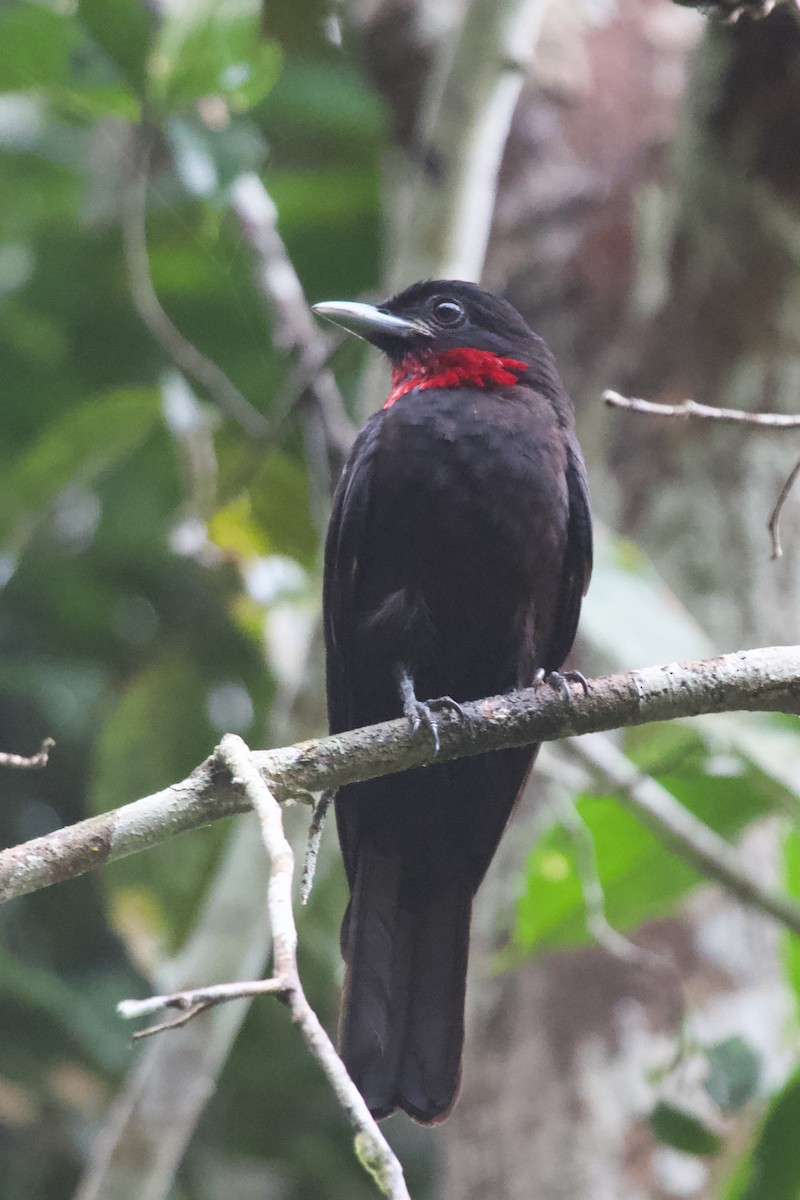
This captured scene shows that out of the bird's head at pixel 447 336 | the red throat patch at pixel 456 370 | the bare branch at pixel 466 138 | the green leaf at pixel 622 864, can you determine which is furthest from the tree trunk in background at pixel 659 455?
the red throat patch at pixel 456 370

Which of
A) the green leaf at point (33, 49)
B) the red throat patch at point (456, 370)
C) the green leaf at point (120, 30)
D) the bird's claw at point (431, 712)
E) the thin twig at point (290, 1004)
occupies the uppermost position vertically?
the green leaf at point (33, 49)

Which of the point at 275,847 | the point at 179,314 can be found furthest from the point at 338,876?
the point at 275,847

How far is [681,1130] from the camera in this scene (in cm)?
334

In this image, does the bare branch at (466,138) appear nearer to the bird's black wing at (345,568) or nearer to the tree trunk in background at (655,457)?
the tree trunk in background at (655,457)

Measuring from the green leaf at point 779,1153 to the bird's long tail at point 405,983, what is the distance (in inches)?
24.8

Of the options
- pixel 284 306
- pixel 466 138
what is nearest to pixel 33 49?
pixel 284 306

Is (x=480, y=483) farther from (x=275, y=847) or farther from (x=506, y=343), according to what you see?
(x=275, y=847)

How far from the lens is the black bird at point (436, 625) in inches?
121

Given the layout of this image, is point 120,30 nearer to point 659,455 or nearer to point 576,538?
point 576,538

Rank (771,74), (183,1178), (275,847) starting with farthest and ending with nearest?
(183,1178) → (771,74) → (275,847)

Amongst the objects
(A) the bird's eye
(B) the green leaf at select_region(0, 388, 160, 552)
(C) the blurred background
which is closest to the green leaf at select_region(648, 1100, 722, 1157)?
(C) the blurred background

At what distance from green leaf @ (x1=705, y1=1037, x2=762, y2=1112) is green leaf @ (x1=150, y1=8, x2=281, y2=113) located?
247 cm

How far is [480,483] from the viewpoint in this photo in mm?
3047

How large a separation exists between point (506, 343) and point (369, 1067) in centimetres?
163
